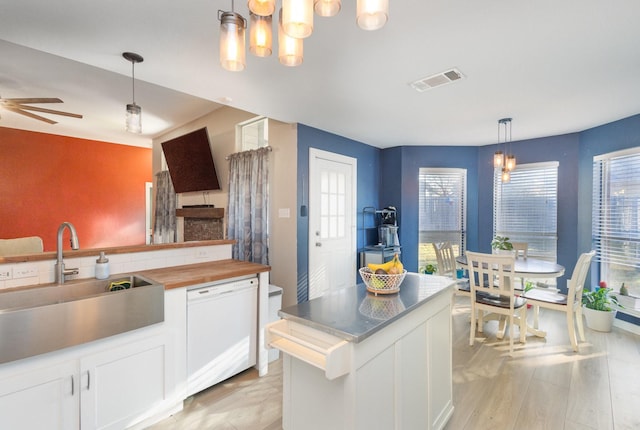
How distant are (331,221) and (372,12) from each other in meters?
3.18

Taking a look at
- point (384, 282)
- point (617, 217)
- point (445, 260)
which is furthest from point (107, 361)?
point (617, 217)

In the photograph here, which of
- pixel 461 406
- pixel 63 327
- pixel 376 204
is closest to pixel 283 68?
pixel 63 327

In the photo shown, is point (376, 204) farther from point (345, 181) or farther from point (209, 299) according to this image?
point (209, 299)

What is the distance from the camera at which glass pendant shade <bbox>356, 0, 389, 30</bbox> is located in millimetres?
918

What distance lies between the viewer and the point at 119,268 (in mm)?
2123

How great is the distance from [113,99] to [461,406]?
4977mm

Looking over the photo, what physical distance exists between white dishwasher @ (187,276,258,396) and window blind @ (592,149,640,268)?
4.21 metres

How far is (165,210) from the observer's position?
564 cm

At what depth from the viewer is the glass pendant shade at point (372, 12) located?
92 cm

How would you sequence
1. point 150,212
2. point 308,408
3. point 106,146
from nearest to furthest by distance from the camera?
point 308,408 < point 106,146 < point 150,212

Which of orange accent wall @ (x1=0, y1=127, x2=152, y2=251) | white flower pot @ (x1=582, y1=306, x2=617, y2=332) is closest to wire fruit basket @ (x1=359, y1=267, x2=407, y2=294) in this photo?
white flower pot @ (x1=582, y1=306, x2=617, y2=332)

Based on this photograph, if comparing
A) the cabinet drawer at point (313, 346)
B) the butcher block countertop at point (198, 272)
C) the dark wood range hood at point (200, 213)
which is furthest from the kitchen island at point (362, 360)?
the dark wood range hood at point (200, 213)

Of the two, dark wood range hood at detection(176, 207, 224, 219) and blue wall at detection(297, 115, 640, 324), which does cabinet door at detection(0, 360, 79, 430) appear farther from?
dark wood range hood at detection(176, 207, 224, 219)

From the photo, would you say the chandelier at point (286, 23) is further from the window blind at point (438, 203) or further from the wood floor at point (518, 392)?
the window blind at point (438, 203)
